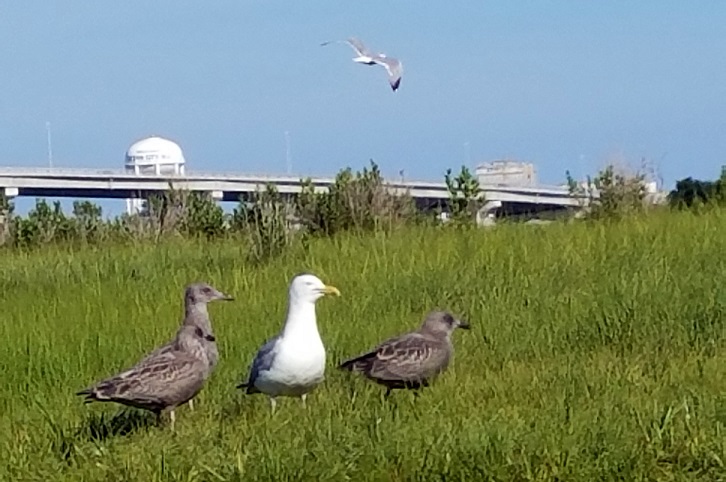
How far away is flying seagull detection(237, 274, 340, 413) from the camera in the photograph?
817cm

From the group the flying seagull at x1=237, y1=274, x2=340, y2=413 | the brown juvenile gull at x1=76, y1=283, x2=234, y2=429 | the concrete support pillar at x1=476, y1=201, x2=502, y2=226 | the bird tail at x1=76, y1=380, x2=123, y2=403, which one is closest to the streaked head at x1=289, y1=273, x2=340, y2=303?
the flying seagull at x1=237, y1=274, x2=340, y2=413

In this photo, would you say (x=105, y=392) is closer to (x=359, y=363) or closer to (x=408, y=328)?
(x=359, y=363)

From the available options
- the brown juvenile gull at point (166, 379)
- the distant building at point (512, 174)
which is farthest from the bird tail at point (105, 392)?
the distant building at point (512, 174)

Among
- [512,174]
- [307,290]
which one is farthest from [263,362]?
[512,174]

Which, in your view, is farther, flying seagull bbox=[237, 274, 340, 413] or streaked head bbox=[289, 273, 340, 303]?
streaked head bbox=[289, 273, 340, 303]

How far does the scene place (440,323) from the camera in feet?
30.8

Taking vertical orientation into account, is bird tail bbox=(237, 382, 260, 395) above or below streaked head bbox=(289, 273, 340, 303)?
below

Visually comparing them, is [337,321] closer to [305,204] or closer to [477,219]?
[477,219]

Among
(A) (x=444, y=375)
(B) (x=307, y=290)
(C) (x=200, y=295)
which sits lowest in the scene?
(A) (x=444, y=375)

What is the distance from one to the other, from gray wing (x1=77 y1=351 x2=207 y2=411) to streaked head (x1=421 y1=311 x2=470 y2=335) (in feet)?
5.19

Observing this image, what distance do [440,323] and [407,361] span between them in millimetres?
736

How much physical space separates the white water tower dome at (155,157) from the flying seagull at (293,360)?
5476 cm

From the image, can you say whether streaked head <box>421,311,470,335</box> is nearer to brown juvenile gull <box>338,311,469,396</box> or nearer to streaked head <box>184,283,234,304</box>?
brown juvenile gull <box>338,311,469,396</box>

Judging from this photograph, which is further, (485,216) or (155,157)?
(155,157)
